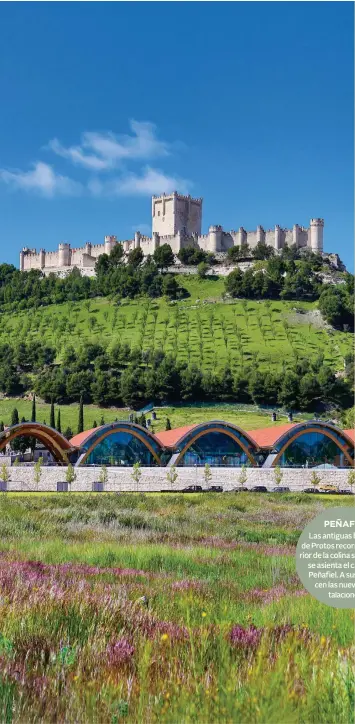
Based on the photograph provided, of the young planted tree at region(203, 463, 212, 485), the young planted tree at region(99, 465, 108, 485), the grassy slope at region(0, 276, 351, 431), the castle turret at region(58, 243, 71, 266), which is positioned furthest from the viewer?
the castle turret at region(58, 243, 71, 266)

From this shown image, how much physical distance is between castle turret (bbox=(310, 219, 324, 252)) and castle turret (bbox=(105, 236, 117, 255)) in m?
40.5

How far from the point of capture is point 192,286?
124875 mm

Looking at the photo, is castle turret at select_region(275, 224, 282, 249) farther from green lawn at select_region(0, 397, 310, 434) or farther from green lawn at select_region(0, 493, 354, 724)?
green lawn at select_region(0, 493, 354, 724)

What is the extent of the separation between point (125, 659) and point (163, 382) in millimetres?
82305

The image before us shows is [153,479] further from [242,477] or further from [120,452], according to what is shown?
[120,452]

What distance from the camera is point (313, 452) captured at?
152 ft

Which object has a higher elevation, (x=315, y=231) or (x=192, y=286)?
(x=315, y=231)

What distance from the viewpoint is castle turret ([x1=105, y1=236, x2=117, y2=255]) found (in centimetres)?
14338

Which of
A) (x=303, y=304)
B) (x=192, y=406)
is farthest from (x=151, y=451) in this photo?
(x=303, y=304)

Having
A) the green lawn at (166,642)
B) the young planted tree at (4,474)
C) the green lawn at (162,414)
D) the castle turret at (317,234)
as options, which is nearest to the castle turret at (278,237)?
the castle turret at (317,234)

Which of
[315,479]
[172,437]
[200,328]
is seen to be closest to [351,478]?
[315,479]

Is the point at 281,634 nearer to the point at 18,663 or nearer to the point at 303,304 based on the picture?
the point at 18,663

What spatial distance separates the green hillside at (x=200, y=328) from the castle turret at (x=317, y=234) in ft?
78.0

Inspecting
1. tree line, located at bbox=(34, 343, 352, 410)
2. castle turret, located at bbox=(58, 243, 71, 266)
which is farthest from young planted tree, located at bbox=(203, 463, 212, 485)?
castle turret, located at bbox=(58, 243, 71, 266)
